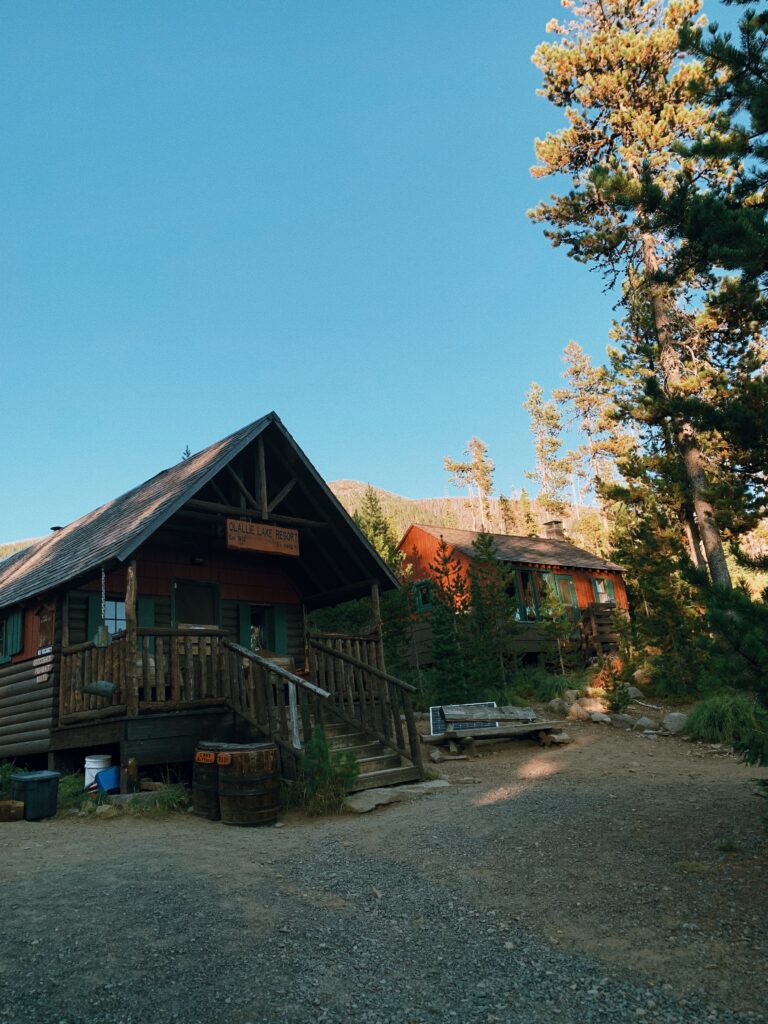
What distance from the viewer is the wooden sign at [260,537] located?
40.9 ft

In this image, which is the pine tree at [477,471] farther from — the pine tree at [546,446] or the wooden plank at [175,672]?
the wooden plank at [175,672]

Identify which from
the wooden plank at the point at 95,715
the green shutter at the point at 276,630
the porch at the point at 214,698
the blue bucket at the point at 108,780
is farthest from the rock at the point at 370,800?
the green shutter at the point at 276,630

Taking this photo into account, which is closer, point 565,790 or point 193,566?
point 565,790

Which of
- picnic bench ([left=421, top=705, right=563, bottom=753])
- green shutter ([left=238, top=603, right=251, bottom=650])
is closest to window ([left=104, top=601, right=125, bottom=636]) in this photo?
green shutter ([left=238, top=603, right=251, bottom=650])

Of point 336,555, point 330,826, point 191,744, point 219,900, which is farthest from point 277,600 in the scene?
point 219,900

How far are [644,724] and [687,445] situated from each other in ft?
22.4

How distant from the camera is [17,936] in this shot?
181 inches

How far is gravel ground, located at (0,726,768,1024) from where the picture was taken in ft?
12.5

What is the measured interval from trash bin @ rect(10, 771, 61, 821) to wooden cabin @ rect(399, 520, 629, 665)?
15266mm

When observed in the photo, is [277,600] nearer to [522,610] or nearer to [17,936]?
[17,936]

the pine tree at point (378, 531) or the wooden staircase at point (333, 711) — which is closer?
the wooden staircase at point (333, 711)

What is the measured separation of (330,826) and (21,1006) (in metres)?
5.23

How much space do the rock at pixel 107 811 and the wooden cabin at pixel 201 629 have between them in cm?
64

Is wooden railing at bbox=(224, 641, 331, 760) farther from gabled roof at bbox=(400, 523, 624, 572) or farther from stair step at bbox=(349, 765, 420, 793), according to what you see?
gabled roof at bbox=(400, 523, 624, 572)
